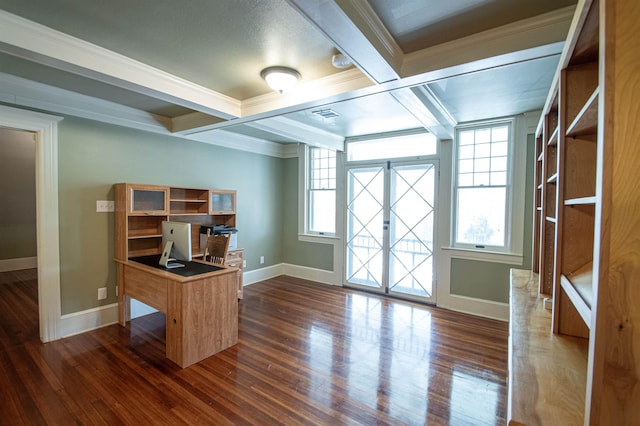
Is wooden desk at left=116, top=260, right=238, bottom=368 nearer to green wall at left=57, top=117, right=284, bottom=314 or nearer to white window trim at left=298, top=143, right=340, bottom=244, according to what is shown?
green wall at left=57, top=117, right=284, bottom=314

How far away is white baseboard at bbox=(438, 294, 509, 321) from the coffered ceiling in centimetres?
244

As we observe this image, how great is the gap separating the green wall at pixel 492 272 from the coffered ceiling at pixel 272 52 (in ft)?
2.94

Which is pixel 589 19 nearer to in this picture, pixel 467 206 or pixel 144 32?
pixel 144 32

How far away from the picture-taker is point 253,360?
2.64 m

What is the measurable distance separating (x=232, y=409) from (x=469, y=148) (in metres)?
3.99

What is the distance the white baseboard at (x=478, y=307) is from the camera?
3.61m

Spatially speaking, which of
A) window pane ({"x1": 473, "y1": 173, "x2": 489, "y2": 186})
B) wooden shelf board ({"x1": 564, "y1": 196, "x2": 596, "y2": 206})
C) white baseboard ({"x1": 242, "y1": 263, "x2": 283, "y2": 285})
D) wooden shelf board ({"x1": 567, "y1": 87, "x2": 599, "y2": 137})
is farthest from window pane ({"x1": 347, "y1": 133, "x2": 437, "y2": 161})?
wooden shelf board ({"x1": 564, "y1": 196, "x2": 596, "y2": 206})

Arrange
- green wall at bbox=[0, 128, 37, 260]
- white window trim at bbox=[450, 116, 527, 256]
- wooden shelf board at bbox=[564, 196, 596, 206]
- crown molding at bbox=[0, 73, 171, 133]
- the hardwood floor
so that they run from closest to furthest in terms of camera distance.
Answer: wooden shelf board at bbox=[564, 196, 596, 206] < the hardwood floor < crown molding at bbox=[0, 73, 171, 133] < white window trim at bbox=[450, 116, 527, 256] < green wall at bbox=[0, 128, 37, 260]

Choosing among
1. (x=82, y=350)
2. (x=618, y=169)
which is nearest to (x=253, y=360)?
(x=82, y=350)

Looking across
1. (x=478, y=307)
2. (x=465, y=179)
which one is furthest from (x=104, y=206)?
(x=478, y=307)

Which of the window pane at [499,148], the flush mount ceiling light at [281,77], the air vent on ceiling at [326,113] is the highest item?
the air vent on ceiling at [326,113]

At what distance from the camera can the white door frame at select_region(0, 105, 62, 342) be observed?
283 cm

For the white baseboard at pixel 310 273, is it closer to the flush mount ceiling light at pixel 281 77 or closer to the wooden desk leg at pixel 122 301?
the wooden desk leg at pixel 122 301

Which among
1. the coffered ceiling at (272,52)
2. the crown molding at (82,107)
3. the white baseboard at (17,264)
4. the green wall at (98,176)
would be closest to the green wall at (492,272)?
the coffered ceiling at (272,52)
